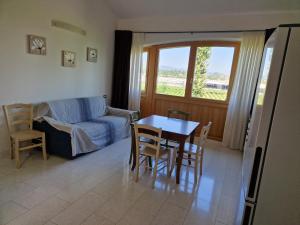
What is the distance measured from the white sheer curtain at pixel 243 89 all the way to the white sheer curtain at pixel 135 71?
7.09 ft

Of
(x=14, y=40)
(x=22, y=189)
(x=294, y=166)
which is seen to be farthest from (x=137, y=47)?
(x=294, y=166)

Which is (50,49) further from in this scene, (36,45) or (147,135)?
(147,135)

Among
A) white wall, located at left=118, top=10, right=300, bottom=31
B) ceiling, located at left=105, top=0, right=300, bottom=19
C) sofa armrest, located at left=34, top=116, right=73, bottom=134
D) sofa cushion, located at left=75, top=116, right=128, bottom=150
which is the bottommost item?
sofa cushion, located at left=75, top=116, right=128, bottom=150

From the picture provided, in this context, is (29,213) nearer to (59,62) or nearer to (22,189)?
(22,189)

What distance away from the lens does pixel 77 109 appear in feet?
12.6

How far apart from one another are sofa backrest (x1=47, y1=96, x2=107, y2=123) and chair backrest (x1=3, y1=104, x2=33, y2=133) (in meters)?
0.31

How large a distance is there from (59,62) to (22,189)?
7.41ft

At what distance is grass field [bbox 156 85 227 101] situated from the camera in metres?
4.51

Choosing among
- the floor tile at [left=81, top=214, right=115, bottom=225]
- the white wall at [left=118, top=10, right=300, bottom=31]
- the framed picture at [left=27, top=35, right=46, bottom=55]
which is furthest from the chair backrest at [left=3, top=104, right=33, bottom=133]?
the white wall at [left=118, top=10, right=300, bottom=31]

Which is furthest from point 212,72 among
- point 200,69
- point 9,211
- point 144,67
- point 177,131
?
point 9,211

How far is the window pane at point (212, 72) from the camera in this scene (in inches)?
172

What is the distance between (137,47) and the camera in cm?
477

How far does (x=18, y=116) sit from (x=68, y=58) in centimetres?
137

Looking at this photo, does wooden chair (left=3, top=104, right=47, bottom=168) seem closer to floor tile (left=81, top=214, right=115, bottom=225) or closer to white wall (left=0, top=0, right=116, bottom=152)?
white wall (left=0, top=0, right=116, bottom=152)
